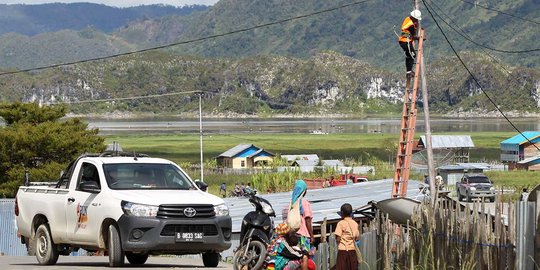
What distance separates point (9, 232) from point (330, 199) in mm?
10917

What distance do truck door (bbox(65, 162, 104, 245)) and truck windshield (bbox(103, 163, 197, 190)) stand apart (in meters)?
0.26

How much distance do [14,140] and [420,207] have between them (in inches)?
1526

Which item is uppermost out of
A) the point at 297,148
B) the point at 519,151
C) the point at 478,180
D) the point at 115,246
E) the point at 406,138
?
the point at 406,138

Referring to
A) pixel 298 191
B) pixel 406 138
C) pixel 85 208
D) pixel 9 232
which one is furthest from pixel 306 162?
pixel 298 191

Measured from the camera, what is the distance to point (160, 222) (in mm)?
16391

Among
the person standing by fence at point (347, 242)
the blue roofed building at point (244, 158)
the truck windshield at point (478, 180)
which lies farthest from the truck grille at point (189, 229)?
the blue roofed building at point (244, 158)

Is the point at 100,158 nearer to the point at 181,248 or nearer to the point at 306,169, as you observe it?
the point at 181,248

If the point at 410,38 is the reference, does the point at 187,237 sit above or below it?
below

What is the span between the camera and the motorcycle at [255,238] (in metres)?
15.2

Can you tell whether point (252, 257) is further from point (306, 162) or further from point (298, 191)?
point (306, 162)

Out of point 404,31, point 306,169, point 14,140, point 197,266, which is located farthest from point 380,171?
point 197,266

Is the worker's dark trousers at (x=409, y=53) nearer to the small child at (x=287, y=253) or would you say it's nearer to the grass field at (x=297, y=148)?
the small child at (x=287, y=253)

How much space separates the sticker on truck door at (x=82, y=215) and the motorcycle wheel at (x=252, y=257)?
3.09 m

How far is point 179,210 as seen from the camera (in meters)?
16.6
